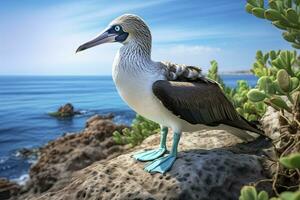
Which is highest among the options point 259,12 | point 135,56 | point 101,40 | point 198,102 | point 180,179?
point 259,12

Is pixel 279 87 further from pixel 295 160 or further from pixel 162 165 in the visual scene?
pixel 295 160

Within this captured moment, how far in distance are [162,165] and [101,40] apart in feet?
4.23

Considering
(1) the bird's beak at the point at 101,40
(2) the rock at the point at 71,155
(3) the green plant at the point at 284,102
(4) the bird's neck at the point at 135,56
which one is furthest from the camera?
(2) the rock at the point at 71,155

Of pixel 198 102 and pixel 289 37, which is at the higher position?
pixel 289 37

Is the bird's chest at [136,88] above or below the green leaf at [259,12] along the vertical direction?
below

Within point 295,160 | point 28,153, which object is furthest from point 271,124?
point 28,153

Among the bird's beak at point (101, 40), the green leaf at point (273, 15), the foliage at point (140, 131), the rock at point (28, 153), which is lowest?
the rock at point (28, 153)

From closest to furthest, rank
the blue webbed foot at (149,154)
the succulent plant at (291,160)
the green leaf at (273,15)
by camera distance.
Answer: the succulent plant at (291,160) → the green leaf at (273,15) → the blue webbed foot at (149,154)

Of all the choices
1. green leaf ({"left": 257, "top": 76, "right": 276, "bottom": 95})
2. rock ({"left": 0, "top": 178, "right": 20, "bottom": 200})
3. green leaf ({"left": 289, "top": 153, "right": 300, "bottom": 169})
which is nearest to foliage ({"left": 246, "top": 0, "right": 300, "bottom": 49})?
green leaf ({"left": 257, "top": 76, "right": 276, "bottom": 95})

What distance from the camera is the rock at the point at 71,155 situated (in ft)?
20.3

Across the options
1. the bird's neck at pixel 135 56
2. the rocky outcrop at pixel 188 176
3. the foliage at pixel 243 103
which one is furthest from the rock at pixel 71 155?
the bird's neck at pixel 135 56

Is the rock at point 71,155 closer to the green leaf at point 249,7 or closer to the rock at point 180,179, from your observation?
the rock at point 180,179

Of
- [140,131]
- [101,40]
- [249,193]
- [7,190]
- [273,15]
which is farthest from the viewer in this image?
[7,190]

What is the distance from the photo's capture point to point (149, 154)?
388 cm
